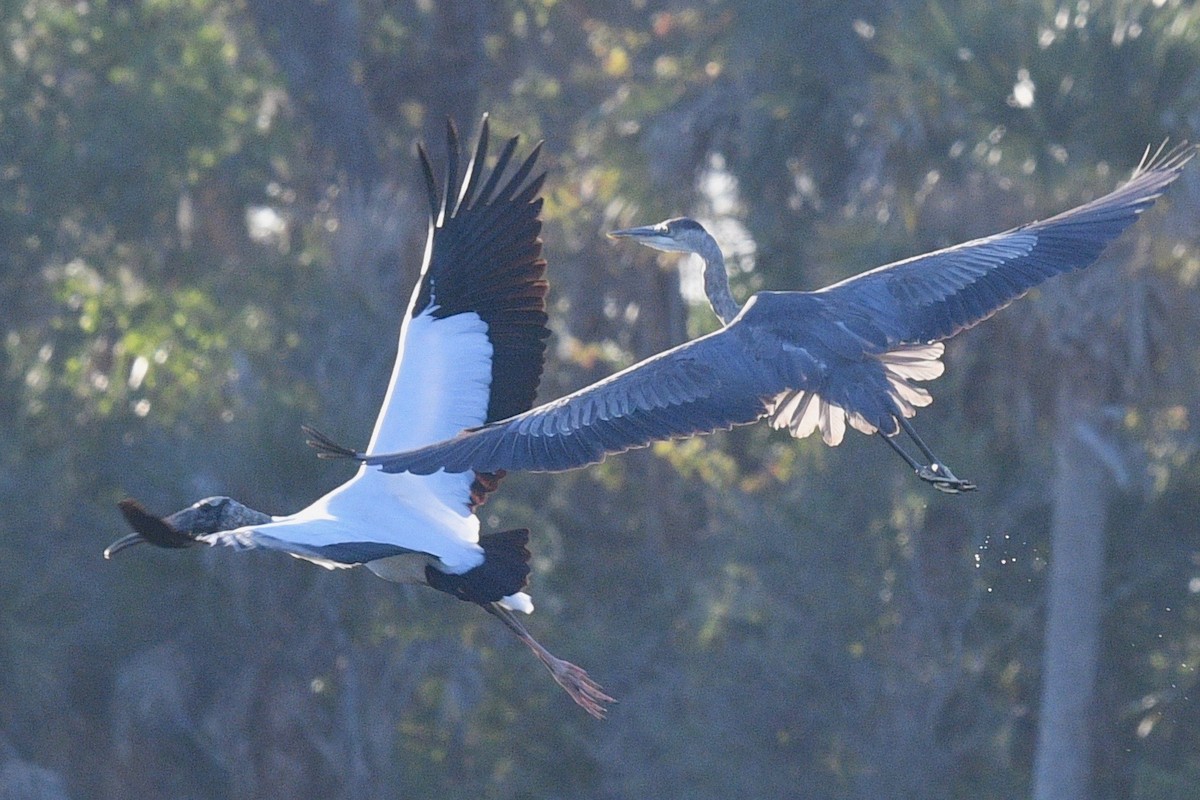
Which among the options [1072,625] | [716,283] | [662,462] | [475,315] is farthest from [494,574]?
[662,462]

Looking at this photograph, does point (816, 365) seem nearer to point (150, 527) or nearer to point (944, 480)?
point (944, 480)

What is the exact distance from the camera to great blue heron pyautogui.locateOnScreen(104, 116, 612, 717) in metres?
8.42

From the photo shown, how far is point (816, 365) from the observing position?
24.5 feet

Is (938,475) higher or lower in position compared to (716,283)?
lower

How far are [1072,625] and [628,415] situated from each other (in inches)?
289

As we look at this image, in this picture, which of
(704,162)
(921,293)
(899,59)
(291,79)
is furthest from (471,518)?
(291,79)

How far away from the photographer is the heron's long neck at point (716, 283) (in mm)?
8609

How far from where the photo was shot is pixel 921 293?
314 inches

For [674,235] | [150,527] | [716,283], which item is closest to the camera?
[150,527]

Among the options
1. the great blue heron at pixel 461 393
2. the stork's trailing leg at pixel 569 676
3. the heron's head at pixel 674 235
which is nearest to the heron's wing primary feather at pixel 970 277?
the heron's head at pixel 674 235

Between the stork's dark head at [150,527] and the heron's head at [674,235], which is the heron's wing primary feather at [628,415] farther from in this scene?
the heron's head at [674,235]

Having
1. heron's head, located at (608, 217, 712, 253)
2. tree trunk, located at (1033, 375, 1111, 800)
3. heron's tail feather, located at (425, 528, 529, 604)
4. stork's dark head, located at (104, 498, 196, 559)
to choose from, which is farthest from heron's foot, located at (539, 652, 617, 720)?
tree trunk, located at (1033, 375, 1111, 800)

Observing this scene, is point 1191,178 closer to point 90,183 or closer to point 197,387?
point 197,387

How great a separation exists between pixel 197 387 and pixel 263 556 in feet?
7.43
